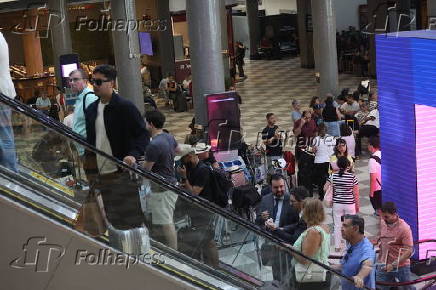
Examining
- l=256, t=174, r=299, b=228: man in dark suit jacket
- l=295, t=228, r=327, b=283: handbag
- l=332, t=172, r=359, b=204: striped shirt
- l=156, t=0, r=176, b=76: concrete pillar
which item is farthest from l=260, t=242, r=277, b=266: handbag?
l=156, t=0, r=176, b=76: concrete pillar

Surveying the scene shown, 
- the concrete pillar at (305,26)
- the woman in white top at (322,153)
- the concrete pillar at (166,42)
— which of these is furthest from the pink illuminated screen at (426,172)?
the concrete pillar at (305,26)

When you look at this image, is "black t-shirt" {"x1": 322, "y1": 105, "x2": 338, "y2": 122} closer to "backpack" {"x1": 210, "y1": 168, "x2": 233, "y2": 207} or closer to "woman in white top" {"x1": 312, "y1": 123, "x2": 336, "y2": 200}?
"woman in white top" {"x1": 312, "y1": 123, "x2": 336, "y2": 200}

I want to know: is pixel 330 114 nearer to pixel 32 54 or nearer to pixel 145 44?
pixel 145 44

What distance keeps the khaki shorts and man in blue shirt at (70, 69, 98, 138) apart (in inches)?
43.7

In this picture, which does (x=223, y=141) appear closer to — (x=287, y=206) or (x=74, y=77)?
(x=287, y=206)

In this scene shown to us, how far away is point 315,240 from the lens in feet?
22.2

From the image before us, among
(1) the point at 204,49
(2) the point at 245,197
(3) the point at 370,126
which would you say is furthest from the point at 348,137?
(2) the point at 245,197

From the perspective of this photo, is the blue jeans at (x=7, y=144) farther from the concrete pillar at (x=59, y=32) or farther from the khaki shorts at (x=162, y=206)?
the concrete pillar at (x=59, y=32)

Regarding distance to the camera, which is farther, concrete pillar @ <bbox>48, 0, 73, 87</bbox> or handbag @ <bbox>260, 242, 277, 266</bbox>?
concrete pillar @ <bbox>48, 0, 73, 87</bbox>

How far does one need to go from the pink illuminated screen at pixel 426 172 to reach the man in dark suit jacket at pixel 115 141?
15.7 ft

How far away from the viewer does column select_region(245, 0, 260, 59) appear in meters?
37.1

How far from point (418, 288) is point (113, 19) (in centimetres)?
1379

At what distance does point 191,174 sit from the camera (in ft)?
27.0

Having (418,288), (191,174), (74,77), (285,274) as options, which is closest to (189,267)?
(285,274)
